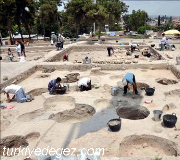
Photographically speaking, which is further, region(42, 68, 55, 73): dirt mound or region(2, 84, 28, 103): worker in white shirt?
region(42, 68, 55, 73): dirt mound

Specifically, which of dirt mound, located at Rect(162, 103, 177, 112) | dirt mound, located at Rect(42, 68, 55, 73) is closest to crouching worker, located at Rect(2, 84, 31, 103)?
dirt mound, located at Rect(42, 68, 55, 73)

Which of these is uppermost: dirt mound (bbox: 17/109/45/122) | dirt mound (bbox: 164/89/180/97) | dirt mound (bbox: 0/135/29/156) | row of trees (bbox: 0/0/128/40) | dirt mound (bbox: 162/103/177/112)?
row of trees (bbox: 0/0/128/40)

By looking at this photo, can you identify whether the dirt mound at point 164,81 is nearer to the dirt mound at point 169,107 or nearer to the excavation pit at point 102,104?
the dirt mound at point 169,107

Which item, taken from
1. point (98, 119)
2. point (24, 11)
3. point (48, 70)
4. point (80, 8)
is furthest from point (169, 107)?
point (24, 11)

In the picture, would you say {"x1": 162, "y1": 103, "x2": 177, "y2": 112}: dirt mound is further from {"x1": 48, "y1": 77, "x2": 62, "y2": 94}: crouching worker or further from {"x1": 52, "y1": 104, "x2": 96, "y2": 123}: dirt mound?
{"x1": 48, "y1": 77, "x2": 62, "y2": 94}: crouching worker

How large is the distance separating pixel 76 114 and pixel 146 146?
109 inches

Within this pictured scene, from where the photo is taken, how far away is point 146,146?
5141mm

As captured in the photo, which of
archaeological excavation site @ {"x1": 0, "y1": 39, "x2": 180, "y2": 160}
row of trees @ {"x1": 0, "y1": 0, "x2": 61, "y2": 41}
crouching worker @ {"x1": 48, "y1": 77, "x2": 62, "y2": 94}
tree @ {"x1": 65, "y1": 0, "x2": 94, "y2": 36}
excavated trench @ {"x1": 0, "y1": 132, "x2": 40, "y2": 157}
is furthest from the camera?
row of trees @ {"x1": 0, "y1": 0, "x2": 61, "y2": 41}

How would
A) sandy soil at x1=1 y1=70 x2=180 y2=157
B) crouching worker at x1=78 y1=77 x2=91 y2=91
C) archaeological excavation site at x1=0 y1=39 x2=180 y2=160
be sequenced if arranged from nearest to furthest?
archaeological excavation site at x1=0 y1=39 x2=180 y2=160 → sandy soil at x1=1 y1=70 x2=180 y2=157 → crouching worker at x1=78 y1=77 x2=91 y2=91

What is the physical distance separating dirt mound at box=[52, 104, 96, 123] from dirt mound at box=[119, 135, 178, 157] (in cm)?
211

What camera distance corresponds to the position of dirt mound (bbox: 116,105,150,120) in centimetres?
686

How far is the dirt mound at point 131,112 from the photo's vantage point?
6.86 metres

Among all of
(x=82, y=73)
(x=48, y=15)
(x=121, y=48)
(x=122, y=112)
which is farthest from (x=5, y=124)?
(x=48, y=15)

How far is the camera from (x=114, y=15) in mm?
31250
